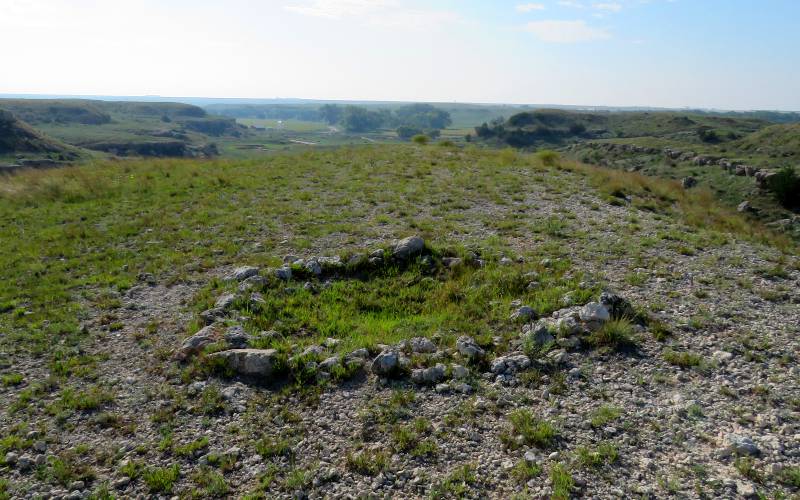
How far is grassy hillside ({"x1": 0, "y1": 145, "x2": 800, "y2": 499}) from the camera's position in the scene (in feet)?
18.6

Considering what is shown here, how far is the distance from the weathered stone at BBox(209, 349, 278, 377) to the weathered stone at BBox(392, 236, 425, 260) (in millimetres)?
4629

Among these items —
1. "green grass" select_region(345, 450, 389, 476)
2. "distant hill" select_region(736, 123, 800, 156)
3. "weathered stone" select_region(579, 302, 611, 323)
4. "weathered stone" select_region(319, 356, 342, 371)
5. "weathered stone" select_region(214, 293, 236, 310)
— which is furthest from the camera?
"distant hill" select_region(736, 123, 800, 156)

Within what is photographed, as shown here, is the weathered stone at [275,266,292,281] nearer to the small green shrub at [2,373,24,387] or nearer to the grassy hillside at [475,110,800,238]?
the small green shrub at [2,373,24,387]

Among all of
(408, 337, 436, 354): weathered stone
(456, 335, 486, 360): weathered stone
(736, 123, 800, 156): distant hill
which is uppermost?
(736, 123, 800, 156): distant hill

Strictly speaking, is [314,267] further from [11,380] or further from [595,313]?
[595,313]

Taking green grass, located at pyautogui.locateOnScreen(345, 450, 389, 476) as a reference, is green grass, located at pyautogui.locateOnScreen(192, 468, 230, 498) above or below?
below

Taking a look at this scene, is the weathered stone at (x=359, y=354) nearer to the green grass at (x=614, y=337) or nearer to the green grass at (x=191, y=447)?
the green grass at (x=191, y=447)

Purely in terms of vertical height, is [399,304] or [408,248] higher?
[408,248]

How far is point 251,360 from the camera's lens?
25.0 ft

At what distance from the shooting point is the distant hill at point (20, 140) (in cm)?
7069

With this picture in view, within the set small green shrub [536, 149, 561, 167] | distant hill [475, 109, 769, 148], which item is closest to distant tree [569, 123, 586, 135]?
distant hill [475, 109, 769, 148]

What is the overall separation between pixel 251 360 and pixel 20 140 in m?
86.7

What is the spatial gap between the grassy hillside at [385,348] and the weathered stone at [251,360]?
170mm

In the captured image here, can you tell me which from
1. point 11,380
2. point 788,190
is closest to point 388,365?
point 11,380
